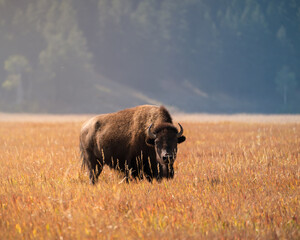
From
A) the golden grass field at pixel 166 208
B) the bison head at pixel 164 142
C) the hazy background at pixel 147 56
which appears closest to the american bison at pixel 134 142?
the bison head at pixel 164 142

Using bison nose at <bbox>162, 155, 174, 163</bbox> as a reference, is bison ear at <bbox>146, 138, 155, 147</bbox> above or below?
above

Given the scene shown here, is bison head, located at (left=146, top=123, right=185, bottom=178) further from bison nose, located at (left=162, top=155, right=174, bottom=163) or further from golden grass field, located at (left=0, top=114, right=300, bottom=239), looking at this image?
golden grass field, located at (left=0, top=114, right=300, bottom=239)

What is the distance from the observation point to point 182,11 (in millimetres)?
79938

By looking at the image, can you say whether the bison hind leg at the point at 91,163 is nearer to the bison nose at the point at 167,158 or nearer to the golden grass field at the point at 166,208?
the golden grass field at the point at 166,208

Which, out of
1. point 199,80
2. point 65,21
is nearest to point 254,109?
point 199,80

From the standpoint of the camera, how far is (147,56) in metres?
73.6

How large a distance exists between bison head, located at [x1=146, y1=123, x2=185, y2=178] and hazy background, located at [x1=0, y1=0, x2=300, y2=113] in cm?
4857

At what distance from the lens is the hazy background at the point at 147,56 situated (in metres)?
57.7

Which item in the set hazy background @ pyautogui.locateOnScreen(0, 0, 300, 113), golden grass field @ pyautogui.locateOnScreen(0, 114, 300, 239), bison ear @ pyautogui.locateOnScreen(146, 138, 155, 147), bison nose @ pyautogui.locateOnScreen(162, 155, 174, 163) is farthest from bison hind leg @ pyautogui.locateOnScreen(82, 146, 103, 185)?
hazy background @ pyautogui.locateOnScreen(0, 0, 300, 113)

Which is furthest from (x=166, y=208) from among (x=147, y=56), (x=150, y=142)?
(x=147, y=56)

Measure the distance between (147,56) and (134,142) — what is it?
67.5 m

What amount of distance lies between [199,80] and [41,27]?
32.2 m

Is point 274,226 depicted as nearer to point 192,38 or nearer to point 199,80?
point 199,80

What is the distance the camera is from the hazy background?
2271 inches
